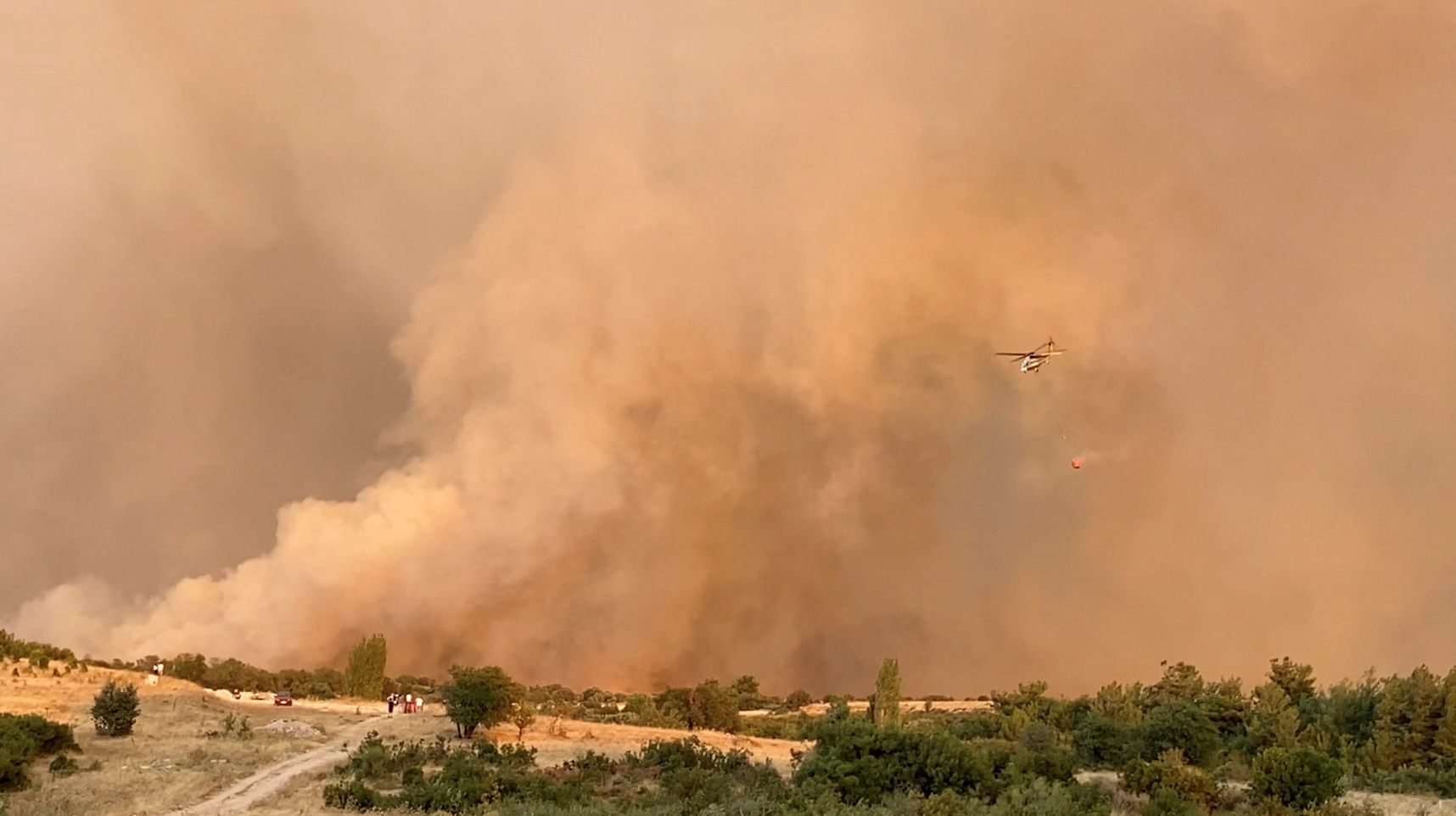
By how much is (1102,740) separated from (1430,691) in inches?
409

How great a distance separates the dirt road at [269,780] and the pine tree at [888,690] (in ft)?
74.5

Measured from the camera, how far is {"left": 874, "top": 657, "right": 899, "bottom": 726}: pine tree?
45.9 m

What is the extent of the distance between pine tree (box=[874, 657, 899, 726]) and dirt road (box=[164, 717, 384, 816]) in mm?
22702

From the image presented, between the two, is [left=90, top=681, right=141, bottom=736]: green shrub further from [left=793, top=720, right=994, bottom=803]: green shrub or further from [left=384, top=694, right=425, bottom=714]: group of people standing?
[left=793, top=720, right=994, bottom=803]: green shrub

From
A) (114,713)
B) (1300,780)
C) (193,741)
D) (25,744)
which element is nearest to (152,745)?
(193,741)

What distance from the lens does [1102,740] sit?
32.9 meters

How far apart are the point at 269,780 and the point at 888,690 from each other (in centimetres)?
2676

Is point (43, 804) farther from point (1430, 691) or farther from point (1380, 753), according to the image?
point (1430, 691)

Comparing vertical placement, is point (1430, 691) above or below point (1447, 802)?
above

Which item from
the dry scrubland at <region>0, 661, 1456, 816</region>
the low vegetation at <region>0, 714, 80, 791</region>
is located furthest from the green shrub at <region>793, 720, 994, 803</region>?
the low vegetation at <region>0, 714, 80, 791</region>

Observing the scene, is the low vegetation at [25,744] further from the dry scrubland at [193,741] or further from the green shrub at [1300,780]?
the green shrub at [1300,780]

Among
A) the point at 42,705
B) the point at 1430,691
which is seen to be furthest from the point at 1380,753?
the point at 42,705

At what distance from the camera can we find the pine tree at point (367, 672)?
2485 inches

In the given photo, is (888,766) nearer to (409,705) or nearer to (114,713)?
(114,713)
